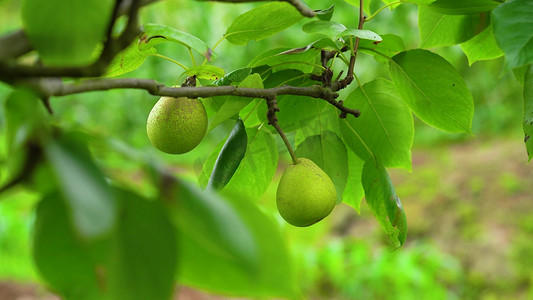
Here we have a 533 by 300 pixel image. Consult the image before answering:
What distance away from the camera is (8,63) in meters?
0.24

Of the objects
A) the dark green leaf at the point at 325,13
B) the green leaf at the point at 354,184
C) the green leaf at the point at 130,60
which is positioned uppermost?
the dark green leaf at the point at 325,13

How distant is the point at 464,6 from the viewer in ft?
1.77

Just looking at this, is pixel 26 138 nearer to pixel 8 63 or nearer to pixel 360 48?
pixel 8 63

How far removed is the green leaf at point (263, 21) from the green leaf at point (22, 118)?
327mm

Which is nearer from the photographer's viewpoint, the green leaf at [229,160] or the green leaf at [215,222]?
the green leaf at [215,222]

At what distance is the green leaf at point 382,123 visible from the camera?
2.13 feet

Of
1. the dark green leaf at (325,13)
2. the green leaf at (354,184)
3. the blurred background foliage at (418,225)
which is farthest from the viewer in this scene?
the blurred background foliage at (418,225)

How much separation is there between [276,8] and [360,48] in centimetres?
16

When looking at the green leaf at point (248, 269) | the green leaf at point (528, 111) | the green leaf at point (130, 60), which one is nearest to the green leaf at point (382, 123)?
the green leaf at point (528, 111)

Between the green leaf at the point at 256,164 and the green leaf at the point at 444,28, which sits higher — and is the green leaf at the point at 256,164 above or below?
below

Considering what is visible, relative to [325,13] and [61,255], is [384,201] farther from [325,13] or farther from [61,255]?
[61,255]

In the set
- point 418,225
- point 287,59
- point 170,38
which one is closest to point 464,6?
point 287,59

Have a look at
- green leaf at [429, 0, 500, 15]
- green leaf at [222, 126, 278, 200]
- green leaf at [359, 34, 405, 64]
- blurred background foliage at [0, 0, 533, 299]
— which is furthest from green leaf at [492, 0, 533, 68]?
blurred background foliage at [0, 0, 533, 299]

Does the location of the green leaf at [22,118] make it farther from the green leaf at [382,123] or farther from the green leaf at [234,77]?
the green leaf at [382,123]
